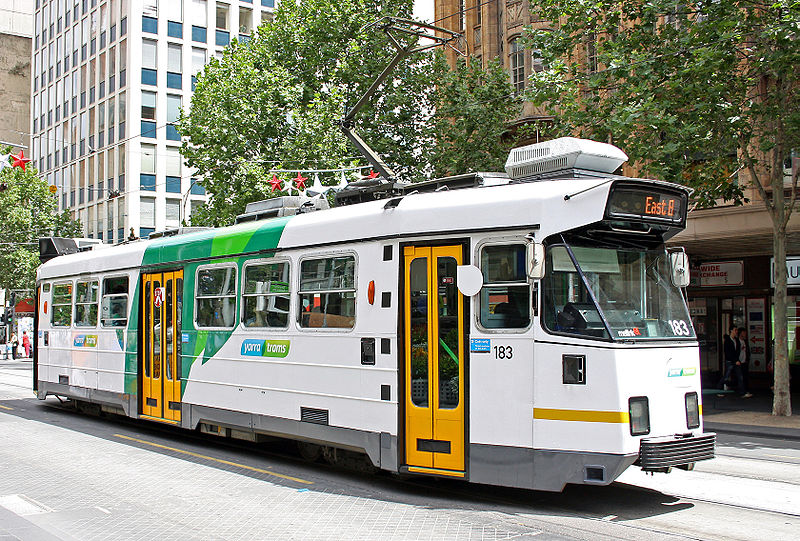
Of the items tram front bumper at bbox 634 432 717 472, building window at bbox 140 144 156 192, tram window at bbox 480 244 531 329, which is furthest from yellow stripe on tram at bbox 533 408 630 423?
building window at bbox 140 144 156 192

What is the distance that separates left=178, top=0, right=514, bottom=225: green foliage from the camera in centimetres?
2761

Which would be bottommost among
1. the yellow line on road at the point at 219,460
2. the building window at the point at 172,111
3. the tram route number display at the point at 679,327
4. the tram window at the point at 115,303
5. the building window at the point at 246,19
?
the yellow line on road at the point at 219,460

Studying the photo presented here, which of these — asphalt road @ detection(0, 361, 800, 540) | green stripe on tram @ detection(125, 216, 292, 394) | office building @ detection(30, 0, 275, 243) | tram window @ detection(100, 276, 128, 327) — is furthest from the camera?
office building @ detection(30, 0, 275, 243)

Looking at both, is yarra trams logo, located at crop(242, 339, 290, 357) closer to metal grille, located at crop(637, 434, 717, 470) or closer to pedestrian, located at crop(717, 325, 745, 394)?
metal grille, located at crop(637, 434, 717, 470)

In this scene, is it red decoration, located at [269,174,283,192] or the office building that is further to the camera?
the office building

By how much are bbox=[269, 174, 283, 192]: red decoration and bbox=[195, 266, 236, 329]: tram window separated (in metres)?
13.6

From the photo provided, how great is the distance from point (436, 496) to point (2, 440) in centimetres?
780

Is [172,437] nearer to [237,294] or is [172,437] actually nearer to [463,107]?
[237,294]

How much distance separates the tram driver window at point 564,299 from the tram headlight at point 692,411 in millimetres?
1306

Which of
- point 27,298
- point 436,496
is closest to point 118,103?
point 27,298

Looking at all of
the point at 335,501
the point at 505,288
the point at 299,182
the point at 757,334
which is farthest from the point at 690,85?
the point at 299,182

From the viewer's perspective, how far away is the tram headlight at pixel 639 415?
288 inches

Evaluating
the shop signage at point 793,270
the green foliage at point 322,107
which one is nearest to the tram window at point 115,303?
the green foliage at point 322,107

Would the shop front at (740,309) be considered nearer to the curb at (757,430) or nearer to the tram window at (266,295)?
the curb at (757,430)
